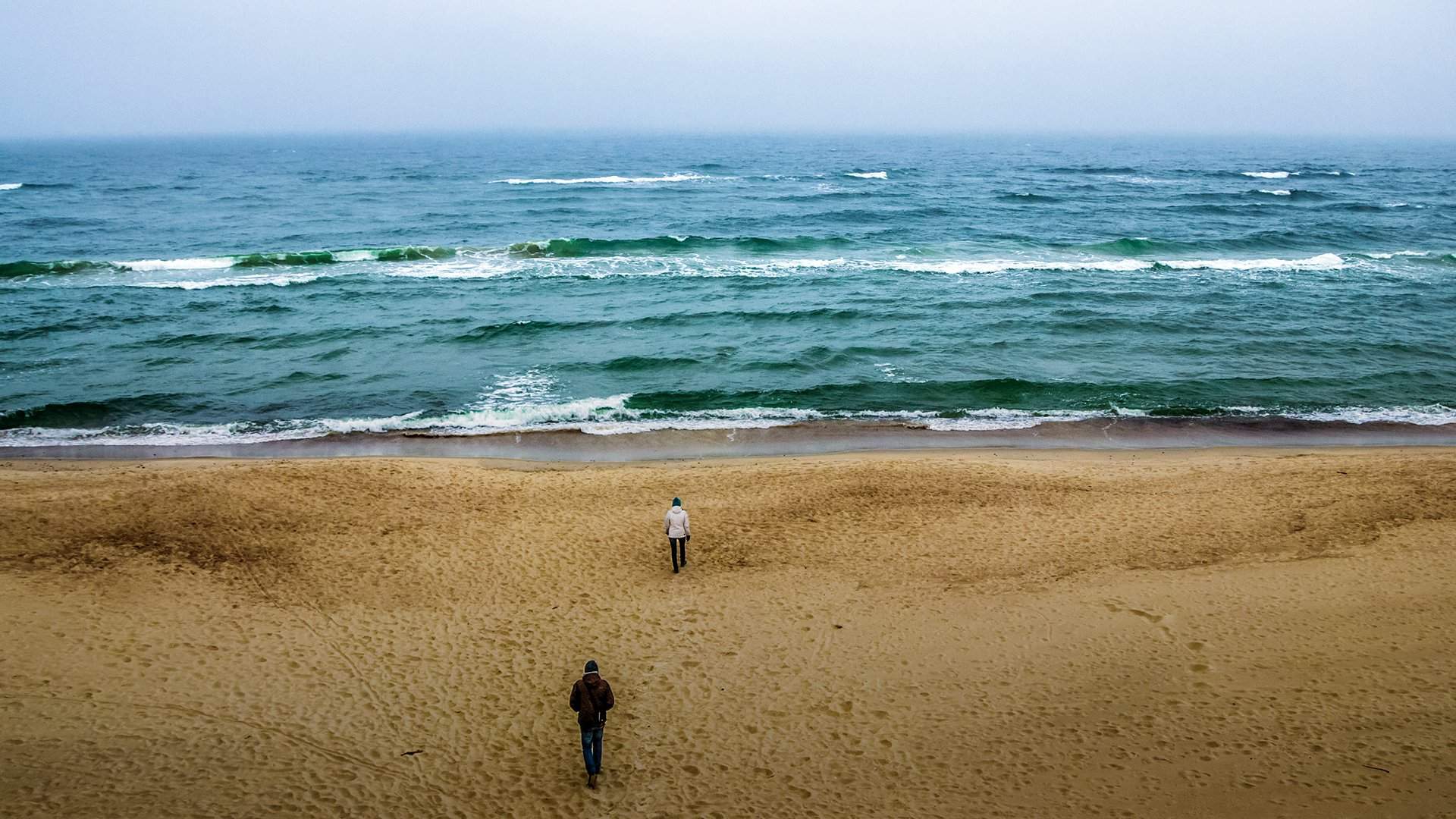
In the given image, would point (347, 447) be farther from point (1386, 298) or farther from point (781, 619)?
point (1386, 298)

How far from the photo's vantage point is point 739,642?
10258mm

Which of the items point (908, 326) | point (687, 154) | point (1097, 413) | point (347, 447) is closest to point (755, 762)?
point (347, 447)

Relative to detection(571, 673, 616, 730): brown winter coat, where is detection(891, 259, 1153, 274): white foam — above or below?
above

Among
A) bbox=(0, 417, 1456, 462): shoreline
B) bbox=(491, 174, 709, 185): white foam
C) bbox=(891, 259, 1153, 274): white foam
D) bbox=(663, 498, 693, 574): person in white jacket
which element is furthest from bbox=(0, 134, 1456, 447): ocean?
bbox=(491, 174, 709, 185): white foam

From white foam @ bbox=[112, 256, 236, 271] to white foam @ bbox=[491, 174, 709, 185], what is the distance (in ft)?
113

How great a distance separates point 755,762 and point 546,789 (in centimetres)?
212

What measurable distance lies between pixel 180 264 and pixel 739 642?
35.2m

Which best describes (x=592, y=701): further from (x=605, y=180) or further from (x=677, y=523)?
(x=605, y=180)

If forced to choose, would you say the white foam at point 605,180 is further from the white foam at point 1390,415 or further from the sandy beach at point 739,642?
the sandy beach at point 739,642

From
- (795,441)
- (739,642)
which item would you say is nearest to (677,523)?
(739,642)

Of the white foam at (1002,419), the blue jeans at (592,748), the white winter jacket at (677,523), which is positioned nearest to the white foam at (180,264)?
the white foam at (1002,419)

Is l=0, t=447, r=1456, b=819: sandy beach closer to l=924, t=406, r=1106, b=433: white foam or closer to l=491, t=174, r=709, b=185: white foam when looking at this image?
l=924, t=406, r=1106, b=433: white foam

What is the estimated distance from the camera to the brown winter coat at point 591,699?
736 centimetres

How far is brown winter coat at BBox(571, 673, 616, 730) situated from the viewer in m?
7.36
